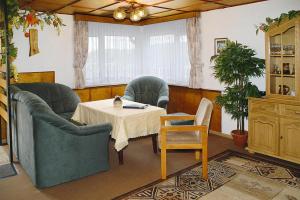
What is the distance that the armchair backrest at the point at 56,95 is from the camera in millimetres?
5133

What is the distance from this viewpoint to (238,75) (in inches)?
182

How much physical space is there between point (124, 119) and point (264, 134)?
2121 millimetres

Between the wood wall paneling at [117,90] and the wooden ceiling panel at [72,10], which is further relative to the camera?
the wood wall paneling at [117,90]

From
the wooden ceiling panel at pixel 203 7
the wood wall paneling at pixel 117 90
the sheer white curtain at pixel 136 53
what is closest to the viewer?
the wooden ceiling panel at pixel 203 7

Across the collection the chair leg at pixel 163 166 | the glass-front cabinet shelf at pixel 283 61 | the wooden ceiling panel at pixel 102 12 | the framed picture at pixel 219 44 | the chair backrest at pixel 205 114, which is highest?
the wooden ceiling panel at pixel 102 12

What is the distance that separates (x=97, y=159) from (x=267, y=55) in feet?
9.37

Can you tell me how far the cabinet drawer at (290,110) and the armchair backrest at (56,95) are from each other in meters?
3.63

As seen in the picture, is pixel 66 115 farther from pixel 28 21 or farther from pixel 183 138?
pixel 183 138

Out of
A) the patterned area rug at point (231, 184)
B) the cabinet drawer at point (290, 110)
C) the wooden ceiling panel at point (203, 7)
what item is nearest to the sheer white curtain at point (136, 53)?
the wooden ceiling panel at point (203, 7)

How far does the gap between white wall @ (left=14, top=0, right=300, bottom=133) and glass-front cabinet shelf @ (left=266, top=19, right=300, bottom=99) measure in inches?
23.4

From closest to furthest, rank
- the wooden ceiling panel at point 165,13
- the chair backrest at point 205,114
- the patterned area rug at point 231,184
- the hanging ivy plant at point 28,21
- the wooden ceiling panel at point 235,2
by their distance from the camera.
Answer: the patterned area rug at point 231,184
the chair backrest at point 205,114
the hanging ivy plant at point 28,21
the wooden ceiling panel at point 235,2
the wooden ceiling panel at point 165,13

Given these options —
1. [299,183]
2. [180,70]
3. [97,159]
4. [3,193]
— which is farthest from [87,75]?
[299,183]

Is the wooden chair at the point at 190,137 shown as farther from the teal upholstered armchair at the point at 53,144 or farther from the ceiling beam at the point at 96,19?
the ceiling beam at the point at 96,19

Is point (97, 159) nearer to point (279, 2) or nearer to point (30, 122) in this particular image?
point (30, 122)
